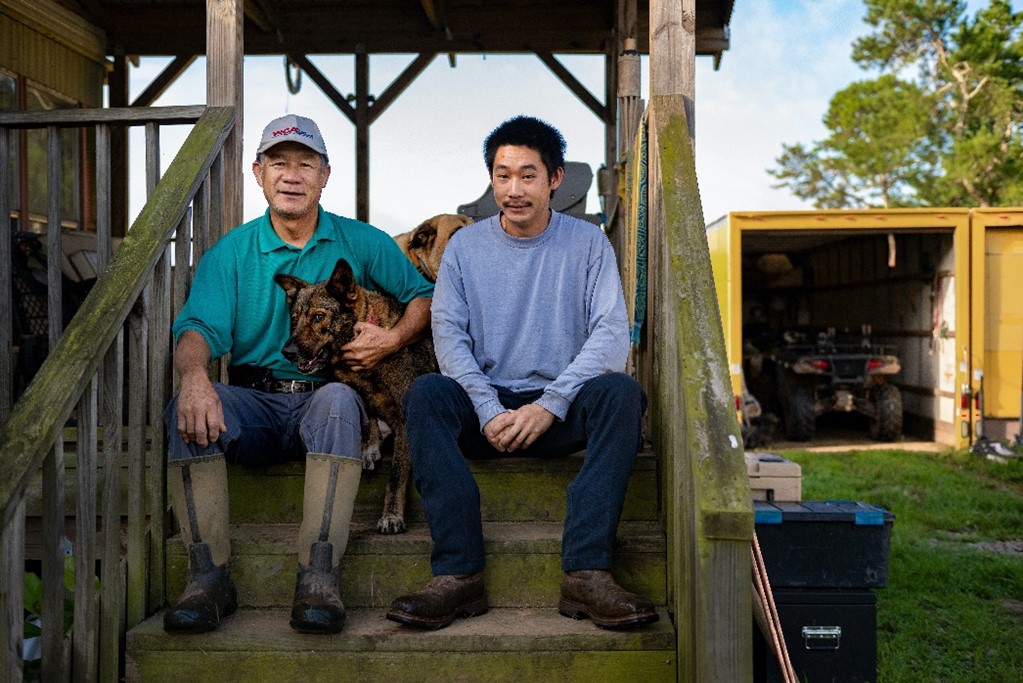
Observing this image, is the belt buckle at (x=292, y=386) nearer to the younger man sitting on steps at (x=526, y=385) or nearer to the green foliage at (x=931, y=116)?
the younger man sitting on steps at (x=526, y=385)

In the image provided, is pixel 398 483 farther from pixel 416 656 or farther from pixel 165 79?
pixel 165 79

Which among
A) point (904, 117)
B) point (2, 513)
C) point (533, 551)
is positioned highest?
point (904, 117)

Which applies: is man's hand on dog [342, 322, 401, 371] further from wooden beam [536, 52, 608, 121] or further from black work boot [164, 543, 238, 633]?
wooden beam [536, 52, 608, 121]

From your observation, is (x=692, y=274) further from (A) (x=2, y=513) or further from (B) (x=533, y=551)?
(A) (x=2, y=513)

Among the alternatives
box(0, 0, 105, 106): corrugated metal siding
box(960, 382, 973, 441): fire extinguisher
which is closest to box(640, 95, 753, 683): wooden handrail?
box(0, 0, 105, 106): corrugated metal siding

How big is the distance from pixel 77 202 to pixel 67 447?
18.3 ft

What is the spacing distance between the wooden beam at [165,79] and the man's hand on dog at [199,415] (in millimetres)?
7144

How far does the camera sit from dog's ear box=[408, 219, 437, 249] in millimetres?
4770

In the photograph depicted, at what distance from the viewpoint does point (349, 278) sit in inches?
131

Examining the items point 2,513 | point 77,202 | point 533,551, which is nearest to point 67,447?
point 2,513

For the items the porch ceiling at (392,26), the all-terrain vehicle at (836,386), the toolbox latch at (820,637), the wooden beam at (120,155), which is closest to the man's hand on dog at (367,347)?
the toolbox latch at (820,637)

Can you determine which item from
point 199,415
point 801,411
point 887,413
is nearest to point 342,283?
point 199,415

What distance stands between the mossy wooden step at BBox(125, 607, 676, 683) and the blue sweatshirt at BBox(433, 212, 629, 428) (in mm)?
838

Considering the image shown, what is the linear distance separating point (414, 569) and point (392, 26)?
6.88 m
